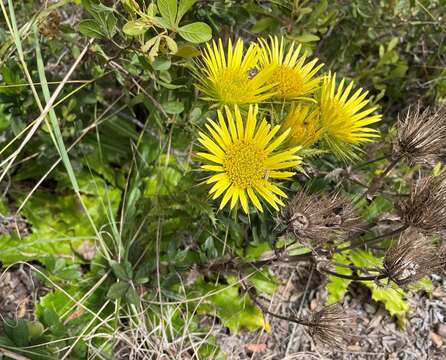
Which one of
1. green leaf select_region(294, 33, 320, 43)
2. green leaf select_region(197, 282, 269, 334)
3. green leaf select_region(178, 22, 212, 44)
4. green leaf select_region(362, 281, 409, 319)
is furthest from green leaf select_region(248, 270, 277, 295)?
green leaf select_region(178, 22, 212, 44)

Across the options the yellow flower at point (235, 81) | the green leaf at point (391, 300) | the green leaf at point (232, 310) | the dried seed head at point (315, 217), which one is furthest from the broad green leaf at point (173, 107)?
the green leaf at point (391, 300)

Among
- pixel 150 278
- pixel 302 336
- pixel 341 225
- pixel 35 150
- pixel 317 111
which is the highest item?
pixel 317 111

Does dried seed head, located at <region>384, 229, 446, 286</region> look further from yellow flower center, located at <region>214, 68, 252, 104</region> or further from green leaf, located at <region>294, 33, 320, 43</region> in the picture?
green leaf, located at <region>294, 33, 320, 43</region>

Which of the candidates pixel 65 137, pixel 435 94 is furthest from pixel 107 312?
pixel 435 94

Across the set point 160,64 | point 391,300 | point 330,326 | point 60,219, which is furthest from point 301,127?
point 60,219

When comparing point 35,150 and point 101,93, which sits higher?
A: point 101,93

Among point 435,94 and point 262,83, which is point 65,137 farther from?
point 435,94

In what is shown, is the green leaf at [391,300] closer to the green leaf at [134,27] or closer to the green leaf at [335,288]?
the green leaf at [335,288]
